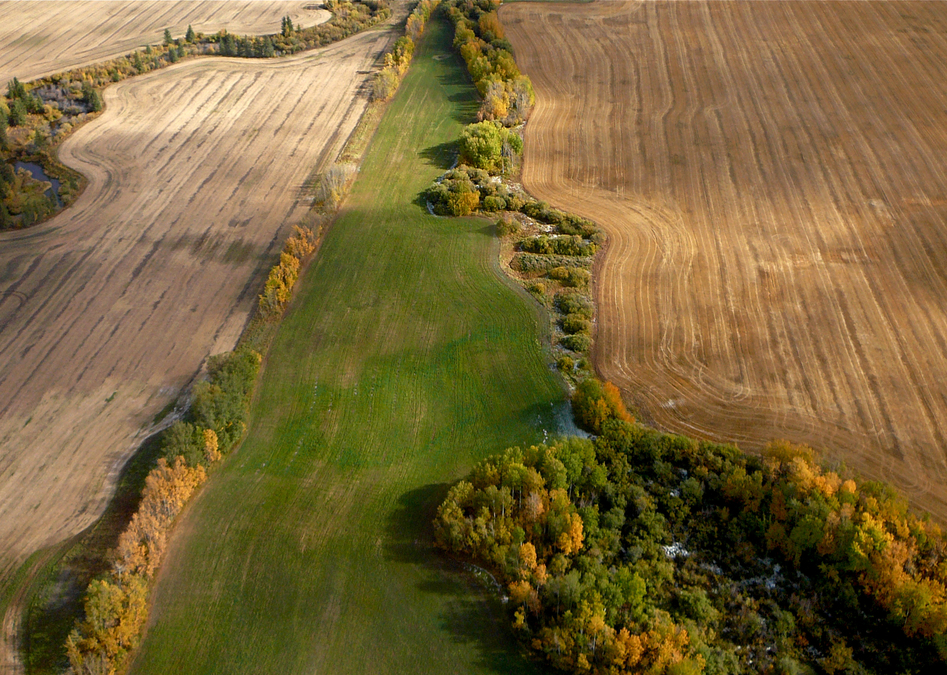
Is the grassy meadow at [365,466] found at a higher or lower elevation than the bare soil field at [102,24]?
lower

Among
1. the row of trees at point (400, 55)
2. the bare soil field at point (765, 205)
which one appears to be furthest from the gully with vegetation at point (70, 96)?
the bare soil field at point (765, 205)

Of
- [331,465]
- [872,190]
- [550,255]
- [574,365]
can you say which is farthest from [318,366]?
[872,190]

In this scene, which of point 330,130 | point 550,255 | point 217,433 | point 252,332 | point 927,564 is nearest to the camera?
point 927,564

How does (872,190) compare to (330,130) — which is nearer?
(872,190)

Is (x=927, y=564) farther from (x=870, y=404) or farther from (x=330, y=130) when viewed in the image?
(x=330, y=130)

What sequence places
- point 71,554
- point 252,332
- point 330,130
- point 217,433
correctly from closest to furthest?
1. point 71,554
2. point 217,433
3. point 252,332
4. point 330,130

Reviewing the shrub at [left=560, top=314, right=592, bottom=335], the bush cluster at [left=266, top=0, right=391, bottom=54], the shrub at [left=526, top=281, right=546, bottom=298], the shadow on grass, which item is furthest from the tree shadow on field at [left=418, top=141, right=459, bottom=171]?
the shadow on grass

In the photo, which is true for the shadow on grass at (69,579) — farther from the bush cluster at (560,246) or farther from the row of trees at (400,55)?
the row of trees at (400,55)
